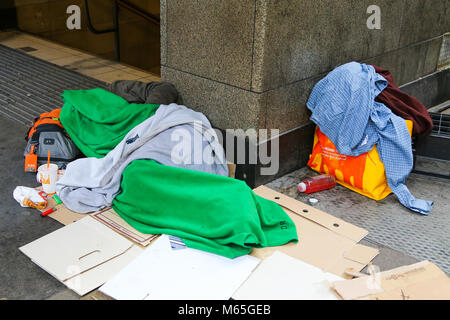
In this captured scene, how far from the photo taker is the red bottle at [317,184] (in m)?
2.98

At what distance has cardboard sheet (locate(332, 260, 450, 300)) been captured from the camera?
198cm

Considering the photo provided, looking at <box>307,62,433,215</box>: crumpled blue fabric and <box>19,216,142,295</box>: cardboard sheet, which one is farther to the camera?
<box>307,62,433,215</box>: crumpled blue fabric

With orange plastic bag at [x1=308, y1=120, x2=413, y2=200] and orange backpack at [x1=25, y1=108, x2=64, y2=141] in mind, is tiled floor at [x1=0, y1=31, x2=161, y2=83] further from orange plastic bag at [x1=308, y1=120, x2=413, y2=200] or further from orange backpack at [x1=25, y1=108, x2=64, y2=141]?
orange plastic bag at [x1=308, y1=120, x2=413, y2=200]

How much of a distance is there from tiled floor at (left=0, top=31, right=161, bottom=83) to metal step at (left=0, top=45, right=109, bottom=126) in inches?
6.0

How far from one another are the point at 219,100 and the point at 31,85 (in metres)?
2.36

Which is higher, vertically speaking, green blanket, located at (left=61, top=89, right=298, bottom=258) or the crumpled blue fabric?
the crumpled blue fabric

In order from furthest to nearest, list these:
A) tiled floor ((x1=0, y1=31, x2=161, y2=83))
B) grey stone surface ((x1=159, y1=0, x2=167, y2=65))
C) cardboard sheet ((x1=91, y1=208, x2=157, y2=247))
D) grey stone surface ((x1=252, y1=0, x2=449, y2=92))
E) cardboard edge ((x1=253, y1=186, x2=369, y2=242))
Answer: tiled floor ((x1=0, y1=31, x2=161, y2=83)), grey stone surface ((x1=159, y1=0, x2=167, y2=65)), grey stone surface ((x1=252, y1=0, x2=449, y2=92)), cardboard edge ((x1=253, y1=186, x2=369, y2=242)), cardboard sheet ((x1=91, y1=208, x2=157, y2=247))

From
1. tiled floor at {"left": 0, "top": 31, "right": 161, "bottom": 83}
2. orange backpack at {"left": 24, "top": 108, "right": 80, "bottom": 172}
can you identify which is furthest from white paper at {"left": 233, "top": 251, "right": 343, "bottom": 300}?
tiled floor at {"left": 0, "top": 31, "right": 161, "bottom": 83}

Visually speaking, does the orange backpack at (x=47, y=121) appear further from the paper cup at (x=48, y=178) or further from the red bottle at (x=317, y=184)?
the red bottle at (x=317, y=184)

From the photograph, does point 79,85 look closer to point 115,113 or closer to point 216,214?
point 115,113

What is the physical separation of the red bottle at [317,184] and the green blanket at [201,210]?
1.42ft

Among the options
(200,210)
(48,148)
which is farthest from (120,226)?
(48,148)
